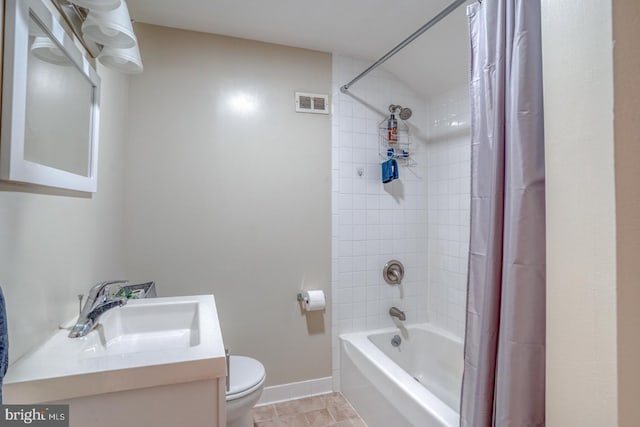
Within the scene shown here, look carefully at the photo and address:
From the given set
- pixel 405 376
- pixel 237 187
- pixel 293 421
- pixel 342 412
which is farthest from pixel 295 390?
pixel 237 187

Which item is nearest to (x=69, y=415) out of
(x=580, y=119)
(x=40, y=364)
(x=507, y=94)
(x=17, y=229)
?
(x=40, y=364)

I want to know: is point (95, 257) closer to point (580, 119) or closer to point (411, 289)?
point (580, 119)

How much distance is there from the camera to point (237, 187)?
6.92 ft

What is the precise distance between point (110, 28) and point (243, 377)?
1.66 metres

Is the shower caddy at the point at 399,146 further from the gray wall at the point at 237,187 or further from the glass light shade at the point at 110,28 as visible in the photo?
the glass light shade at the point at 110,28

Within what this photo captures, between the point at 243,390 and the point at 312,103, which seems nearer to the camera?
the point at 243,390

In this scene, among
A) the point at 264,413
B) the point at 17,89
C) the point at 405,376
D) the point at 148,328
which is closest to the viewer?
the point at 17,89

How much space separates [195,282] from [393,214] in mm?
1536

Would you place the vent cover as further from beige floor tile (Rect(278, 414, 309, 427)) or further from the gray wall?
beige floor tile (Rect(278, 414, 309, 427))

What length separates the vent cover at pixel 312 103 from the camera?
2.26 meters

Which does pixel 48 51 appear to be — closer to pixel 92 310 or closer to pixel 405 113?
pixel 92 310

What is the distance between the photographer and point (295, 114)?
2.25 metres

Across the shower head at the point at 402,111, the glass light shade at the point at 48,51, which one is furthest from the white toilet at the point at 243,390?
the shower head at the point at 402,111

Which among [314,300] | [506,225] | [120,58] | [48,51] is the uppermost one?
[120,58]
